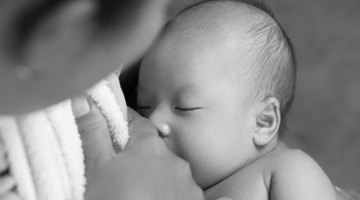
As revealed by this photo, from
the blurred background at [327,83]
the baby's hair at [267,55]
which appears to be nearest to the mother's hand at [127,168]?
the baby's hair at [267,55]

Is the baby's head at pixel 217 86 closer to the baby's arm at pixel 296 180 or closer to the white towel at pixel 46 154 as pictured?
the baby's arm at pixel 296 180

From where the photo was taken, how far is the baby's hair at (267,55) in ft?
3.48

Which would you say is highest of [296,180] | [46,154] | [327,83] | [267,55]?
[46,154]

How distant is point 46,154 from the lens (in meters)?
0.61

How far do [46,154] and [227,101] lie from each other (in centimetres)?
46

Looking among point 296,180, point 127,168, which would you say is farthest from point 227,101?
point 127,168

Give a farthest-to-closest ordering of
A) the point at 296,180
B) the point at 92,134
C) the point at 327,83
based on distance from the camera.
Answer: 1. the point at 327,83
2. the point at 296,180
3. the point at 92,134

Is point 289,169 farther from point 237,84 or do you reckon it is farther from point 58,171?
point 58,171

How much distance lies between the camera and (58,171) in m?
0.62

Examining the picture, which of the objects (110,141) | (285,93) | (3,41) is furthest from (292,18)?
(3,41)

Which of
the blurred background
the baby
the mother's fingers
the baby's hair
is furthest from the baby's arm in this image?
the blurred background

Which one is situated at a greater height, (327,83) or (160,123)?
(160,123)

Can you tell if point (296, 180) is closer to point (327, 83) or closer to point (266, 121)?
point (266, 121)

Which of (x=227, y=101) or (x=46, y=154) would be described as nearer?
(x=46, y=154)
